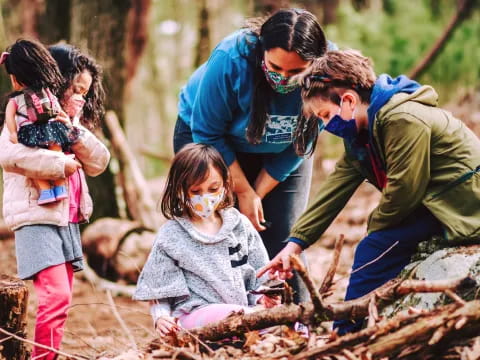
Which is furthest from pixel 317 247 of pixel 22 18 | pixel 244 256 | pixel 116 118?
pixel 22 18

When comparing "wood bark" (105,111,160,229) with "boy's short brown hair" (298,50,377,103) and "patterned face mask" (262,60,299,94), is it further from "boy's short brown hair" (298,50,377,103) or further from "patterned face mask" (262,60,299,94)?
"boy's short brown hair" (298,50,377,103)

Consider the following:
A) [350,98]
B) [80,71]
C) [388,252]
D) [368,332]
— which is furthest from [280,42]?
[368,332]

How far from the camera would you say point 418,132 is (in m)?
2.69

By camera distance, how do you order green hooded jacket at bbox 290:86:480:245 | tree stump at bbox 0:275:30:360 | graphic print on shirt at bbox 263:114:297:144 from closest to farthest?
1. green hooded jacket at bbox 290:86:480:245
2. tree stump at bbox 0:275:30:360
3. graphic print on shirt at bbox 263:114:297:144

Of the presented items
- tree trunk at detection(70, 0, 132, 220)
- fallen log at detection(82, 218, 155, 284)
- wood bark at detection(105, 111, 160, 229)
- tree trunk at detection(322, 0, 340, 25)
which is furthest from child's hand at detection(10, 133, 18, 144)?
tree trunk at detection(322, 0, 340, 25)

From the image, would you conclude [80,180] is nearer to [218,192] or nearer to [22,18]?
[218,192]

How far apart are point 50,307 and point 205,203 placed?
2.83 ft

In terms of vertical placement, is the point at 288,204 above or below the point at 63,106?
below

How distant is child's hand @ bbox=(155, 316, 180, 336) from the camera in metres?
2.83

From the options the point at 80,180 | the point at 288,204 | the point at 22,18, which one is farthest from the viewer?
the point at 22,18

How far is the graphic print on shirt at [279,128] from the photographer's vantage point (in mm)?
3494

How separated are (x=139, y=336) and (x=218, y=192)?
2.07 metres

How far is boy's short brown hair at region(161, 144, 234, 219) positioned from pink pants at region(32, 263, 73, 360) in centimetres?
60

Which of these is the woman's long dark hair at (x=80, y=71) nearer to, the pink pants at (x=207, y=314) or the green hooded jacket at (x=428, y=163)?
the pink pants at (x=207, y=314)
